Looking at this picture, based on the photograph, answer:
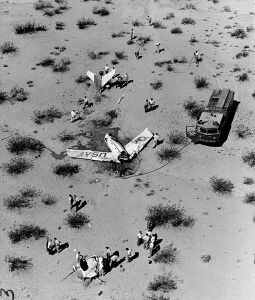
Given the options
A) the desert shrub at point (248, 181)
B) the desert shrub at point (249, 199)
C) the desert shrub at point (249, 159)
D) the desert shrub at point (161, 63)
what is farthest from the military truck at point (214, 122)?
the desert shrub at point (161, 63)

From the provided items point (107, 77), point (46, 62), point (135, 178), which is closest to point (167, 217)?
point (135, 178)

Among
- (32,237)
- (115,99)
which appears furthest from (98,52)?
(32,237)

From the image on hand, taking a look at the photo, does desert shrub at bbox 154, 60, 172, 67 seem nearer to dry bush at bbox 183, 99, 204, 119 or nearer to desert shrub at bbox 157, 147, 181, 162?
dry bush at bbox 183, 99, 204, 119

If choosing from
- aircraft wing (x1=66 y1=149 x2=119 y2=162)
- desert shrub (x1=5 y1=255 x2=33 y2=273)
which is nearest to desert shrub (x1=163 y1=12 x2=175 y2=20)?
aircraft wing (x1=66 y1=149 x2=119 y2=162)

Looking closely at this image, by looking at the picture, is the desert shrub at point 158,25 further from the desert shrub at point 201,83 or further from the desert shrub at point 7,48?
the desert shrub at point 7,48

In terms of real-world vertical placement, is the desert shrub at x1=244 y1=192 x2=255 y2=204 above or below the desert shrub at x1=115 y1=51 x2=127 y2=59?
below

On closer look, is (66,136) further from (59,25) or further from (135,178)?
(59,25)
